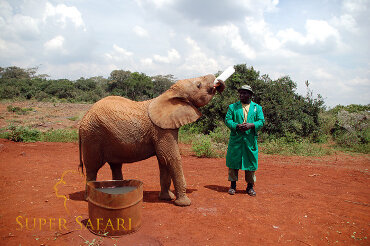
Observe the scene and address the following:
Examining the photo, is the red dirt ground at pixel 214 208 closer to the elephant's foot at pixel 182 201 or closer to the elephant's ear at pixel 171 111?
the elephant's foot at pixel 182 201

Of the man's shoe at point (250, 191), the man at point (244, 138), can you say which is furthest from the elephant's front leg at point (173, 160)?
the man's shoe at point (250, 191)

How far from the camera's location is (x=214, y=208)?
165 inches

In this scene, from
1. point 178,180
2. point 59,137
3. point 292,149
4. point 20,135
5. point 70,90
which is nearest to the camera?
point 178,180

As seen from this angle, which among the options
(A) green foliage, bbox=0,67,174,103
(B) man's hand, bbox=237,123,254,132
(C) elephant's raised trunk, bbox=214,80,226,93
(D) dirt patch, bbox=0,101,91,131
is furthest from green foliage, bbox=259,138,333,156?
(A) green foliage, bbox=0,67,174,103

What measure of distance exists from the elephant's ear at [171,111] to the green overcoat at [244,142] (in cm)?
108

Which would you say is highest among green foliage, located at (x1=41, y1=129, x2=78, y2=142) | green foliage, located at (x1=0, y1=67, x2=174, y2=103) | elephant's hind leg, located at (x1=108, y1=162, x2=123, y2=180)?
green foliage, located at (x1=0, y1=67, x2=174, y2=103)

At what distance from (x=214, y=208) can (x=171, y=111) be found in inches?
69.6

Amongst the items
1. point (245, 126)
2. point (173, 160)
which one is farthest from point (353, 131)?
point (173, 160)

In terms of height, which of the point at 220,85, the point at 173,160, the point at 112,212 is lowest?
the point at 112,212

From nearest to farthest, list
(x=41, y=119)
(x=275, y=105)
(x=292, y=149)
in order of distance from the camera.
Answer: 1. (x=292, y=149)
2. (x=275, y=105)
3. (x=41, y=119)

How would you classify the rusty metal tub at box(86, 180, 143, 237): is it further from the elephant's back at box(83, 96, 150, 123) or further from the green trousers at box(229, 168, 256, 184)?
the green trousers at box(229, 168, 256, 184)

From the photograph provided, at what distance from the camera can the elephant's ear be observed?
4.03 metres

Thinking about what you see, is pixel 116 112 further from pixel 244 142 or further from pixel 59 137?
pixel 59 137

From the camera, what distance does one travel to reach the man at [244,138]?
4.80 metres
